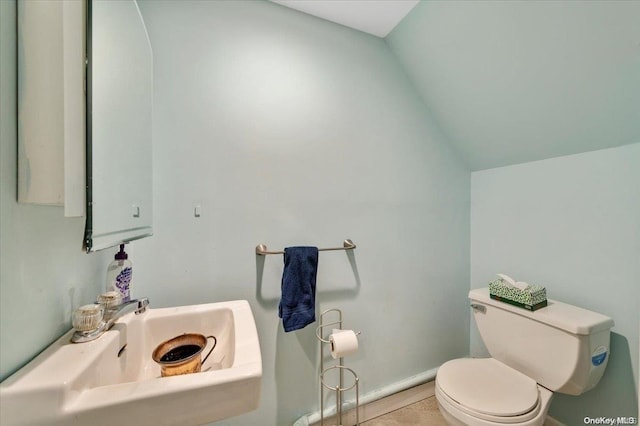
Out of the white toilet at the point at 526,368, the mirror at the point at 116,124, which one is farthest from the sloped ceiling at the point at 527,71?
the mirror at the point at 116,124

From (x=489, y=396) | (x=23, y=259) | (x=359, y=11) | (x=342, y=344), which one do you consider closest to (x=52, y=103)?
(x=23, y=259)

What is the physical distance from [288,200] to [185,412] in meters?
0.91

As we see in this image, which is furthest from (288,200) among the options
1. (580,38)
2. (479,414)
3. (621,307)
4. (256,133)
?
(621,307)

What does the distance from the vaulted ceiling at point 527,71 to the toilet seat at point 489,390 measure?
3.91 ft

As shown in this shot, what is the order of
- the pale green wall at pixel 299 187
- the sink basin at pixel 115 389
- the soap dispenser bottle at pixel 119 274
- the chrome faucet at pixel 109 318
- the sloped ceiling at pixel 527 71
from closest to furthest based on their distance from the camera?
the sink basin at pixel 115 389 < the chrome faucet at pixel 109 318 < the soap dispenser bottle at pixel 119 274 < the sloped ceiling at pixel 527 71 < the pale green wall at pixel 299 187

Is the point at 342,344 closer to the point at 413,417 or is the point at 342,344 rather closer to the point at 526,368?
the point at 413,417

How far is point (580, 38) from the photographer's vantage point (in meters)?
1.01

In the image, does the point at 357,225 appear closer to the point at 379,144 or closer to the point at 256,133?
the point at 379,144

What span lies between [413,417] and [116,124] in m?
1.99

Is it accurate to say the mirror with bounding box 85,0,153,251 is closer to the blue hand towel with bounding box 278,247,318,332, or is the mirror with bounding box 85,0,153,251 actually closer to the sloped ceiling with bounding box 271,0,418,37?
the blue hand towel with bounding box 278,247,318,332

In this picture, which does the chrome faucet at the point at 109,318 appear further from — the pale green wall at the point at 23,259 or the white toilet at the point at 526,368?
the white toilet at the point at 526,368

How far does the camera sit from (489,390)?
1.12 metres

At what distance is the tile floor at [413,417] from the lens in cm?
143

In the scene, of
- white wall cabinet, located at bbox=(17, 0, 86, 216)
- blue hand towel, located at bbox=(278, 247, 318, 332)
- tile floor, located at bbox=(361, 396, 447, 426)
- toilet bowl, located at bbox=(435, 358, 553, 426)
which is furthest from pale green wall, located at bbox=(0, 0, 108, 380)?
tile floor, located at bbox=(361, 396, 447, 426)
